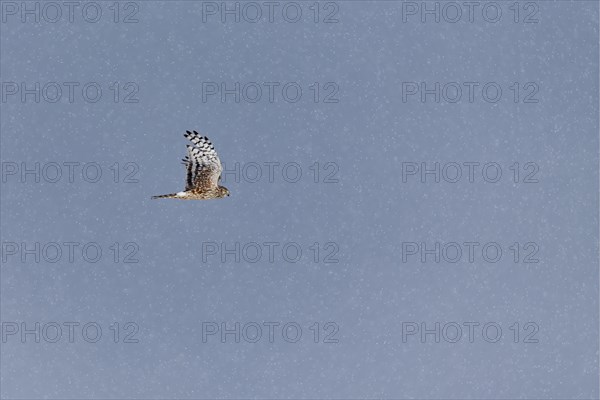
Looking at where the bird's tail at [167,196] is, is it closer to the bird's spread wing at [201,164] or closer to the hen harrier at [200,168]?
the hen harrier at [200,168]

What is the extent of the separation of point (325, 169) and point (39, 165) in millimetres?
8962

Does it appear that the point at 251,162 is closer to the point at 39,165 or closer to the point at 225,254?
the point at 225,254

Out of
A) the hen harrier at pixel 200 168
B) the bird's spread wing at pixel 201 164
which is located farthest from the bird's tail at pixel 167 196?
the bird's spread wing at pixel 201 164

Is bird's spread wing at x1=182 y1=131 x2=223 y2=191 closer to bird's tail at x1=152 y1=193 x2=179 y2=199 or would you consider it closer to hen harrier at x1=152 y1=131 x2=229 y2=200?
hen harrier at x1=152 y1=131 x2=229 y2=200

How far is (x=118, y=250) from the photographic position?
1613 inches

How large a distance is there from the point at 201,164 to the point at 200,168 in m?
0.11

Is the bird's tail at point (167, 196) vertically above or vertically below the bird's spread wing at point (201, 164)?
below

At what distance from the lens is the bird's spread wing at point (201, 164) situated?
115ft

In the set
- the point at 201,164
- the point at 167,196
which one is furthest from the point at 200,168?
the point at 167,196

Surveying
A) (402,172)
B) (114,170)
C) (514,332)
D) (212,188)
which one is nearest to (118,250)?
(114,170)

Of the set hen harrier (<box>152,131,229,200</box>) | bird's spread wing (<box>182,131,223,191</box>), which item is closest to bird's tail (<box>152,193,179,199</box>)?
hen harrier (<box>152,131,229,200</box>)

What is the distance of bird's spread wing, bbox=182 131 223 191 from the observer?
1378 inches

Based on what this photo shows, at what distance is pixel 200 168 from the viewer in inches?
1388

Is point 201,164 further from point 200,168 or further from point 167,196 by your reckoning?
point 167,196
